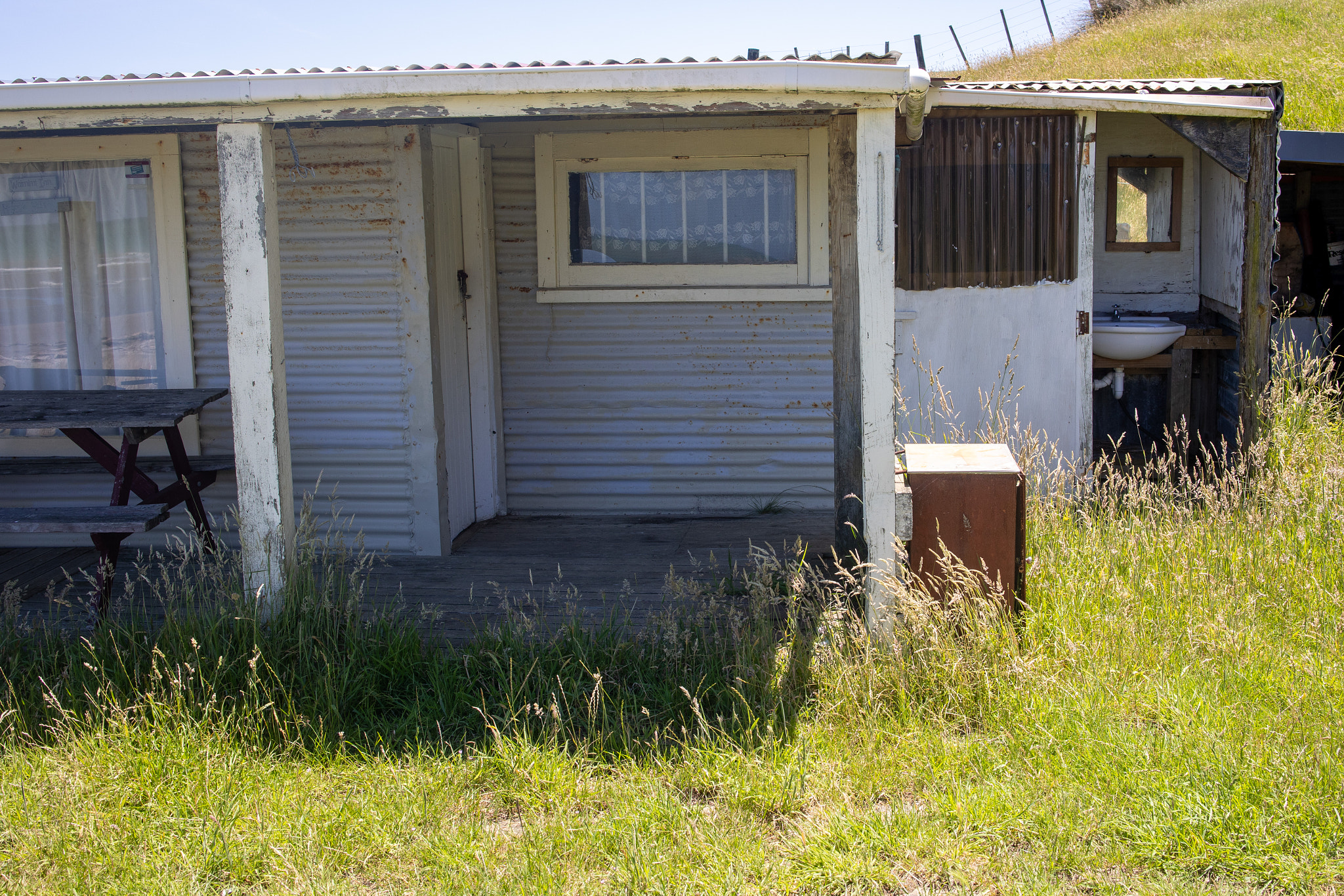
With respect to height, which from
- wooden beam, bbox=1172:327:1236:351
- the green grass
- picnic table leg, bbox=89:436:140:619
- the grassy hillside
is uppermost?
the grassy hillside

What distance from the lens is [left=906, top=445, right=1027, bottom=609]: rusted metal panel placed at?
13.0ft

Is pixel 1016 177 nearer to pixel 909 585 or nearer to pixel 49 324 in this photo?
pixel 909 585

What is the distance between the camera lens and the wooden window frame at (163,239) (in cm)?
586

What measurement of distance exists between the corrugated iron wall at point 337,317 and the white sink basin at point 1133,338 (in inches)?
178

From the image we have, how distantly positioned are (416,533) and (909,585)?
3137 millimetres

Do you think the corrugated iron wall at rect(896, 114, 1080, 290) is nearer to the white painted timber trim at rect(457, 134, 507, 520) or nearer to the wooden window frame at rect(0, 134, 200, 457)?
the white painted timber trim at rect(457, 134, 507, 520)

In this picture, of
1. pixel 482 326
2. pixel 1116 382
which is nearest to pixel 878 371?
pixel 482 326

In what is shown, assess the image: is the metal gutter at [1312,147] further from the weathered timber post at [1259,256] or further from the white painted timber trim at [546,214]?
the white painted timber trim at [546,214]

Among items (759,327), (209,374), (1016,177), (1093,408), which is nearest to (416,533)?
(209,374)

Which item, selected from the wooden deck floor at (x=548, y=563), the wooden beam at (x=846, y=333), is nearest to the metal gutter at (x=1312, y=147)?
the wooden deck floor at (x=548, y=563)

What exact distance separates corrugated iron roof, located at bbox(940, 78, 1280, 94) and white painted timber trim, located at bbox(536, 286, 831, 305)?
57.9 inches

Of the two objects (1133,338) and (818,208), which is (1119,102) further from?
(818,208)

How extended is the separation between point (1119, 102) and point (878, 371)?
304 centimetres

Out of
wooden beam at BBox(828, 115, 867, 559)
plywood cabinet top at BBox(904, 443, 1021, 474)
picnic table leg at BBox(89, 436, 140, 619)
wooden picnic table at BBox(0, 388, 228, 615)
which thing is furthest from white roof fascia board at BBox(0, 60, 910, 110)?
picnic table leg at BBox(89, 436, 140, 619)
